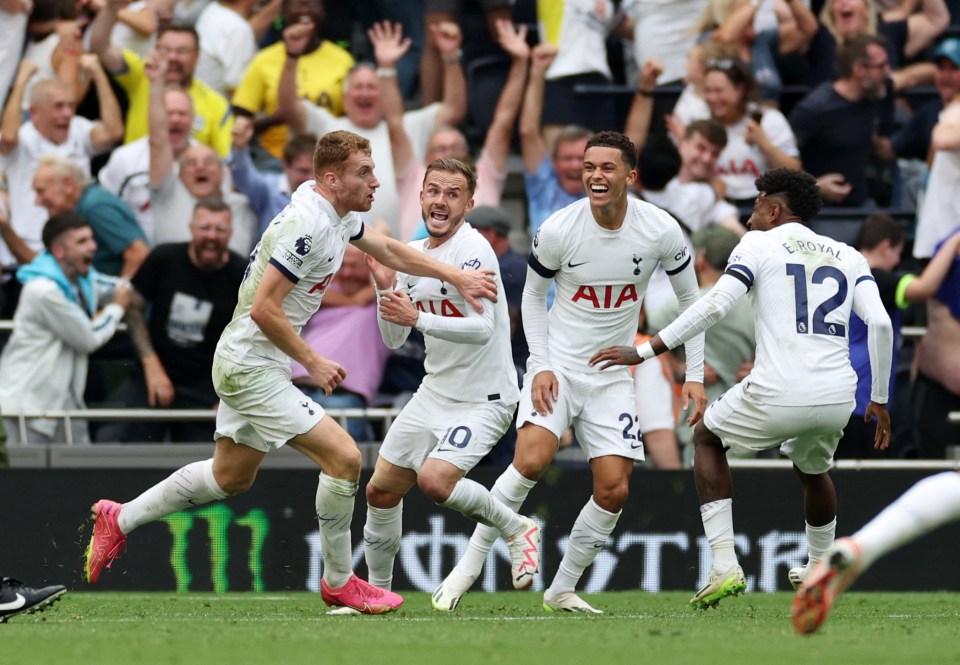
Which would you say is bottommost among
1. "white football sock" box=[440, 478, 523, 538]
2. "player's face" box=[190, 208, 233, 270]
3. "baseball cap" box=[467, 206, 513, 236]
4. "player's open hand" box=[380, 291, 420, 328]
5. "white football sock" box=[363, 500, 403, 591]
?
"white football sock" box=[363, 500, 403, 591]

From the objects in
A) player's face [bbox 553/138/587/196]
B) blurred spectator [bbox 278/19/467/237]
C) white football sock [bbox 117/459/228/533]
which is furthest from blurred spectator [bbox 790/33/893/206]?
white football sock [bbox 117/459/228/533]

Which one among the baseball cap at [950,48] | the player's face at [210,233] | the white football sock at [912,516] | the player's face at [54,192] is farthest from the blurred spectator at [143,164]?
the white football sock at [912,516]

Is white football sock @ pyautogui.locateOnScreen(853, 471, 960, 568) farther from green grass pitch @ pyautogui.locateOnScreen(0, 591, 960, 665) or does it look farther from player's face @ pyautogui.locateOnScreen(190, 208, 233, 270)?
player's face @ pyautogui.locateOnScreen(190, 208, 233, 270)

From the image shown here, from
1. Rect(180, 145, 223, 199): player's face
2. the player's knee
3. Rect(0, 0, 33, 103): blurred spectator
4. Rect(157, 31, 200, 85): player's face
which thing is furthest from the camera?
Rect(0, 0, 33, 103): blurred spectator

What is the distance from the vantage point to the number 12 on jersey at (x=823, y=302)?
841 centimetres

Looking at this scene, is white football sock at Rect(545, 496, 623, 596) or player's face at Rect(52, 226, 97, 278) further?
player's face at Rect(52, 226, 97, 278)

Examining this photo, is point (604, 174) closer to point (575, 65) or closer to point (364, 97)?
point (364, 97)

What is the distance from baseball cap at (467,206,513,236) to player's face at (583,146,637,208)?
279cm

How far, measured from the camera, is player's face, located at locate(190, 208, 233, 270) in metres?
11.6

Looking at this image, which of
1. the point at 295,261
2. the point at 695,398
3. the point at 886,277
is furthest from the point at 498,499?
the point at 886,277

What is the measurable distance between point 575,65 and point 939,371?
3.89 meters

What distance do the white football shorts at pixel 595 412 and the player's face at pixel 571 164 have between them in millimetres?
A: 3763

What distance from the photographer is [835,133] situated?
13.6 m

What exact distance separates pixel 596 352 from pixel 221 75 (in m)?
6.03
